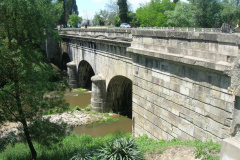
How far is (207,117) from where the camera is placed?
6.42 metres

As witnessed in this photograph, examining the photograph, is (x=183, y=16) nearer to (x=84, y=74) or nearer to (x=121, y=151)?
(x=84, y=74)

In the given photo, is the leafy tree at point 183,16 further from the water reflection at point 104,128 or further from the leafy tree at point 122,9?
the water reflection at point 104,128

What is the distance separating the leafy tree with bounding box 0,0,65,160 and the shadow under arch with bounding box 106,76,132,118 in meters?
8.91

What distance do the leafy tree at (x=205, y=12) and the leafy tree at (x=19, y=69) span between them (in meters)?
25.4

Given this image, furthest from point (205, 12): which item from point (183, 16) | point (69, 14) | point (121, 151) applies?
point (69, 14)

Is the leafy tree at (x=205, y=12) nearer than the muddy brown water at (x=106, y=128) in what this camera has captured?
No

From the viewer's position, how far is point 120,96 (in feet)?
57.7

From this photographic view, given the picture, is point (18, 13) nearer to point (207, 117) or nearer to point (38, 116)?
point (38, 116)

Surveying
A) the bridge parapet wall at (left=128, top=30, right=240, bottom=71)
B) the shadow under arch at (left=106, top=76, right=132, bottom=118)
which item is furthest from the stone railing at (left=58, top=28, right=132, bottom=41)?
the bridge parapet wall at (left=128, top=30, right=240, bottom=71)

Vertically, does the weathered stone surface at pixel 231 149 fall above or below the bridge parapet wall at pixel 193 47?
below

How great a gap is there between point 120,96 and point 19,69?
11069 millimetres

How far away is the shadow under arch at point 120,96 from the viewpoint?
654 inches

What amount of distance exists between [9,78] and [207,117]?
607 centimetres

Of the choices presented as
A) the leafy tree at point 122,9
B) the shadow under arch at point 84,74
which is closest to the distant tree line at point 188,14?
the leafy tree at point 122,9
